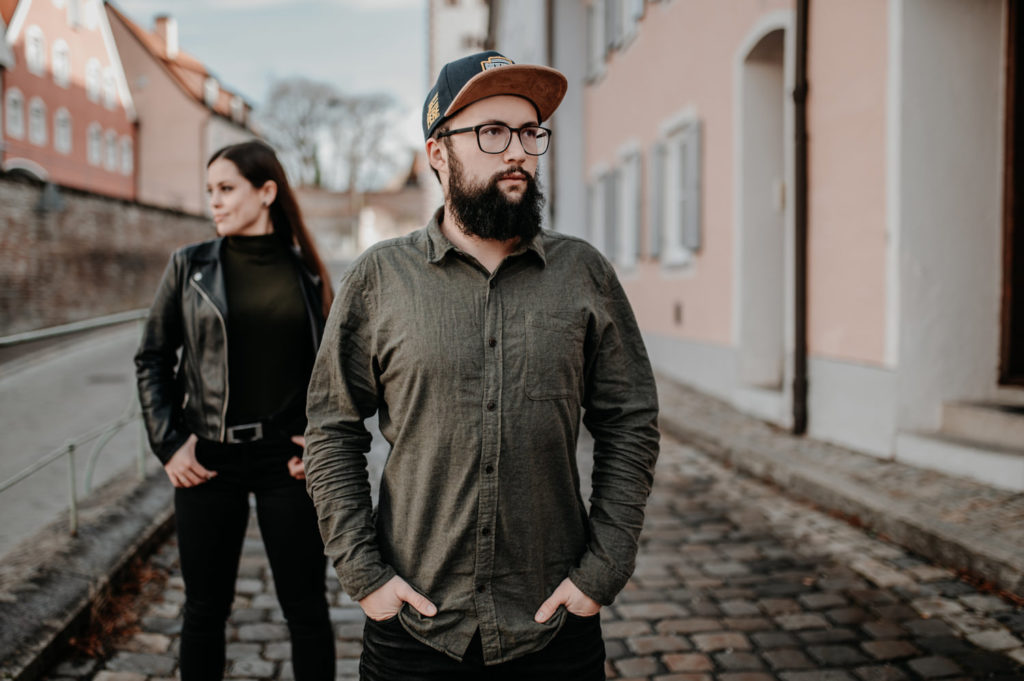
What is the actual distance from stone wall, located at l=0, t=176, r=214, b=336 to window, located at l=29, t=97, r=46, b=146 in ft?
30.1

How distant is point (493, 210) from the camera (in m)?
1.83

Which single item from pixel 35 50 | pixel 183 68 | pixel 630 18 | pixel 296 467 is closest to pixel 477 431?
pixel 296 467

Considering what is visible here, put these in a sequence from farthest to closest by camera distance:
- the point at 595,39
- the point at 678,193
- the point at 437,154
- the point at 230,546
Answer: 1. the point at 595,39
2. the point at 678,193
3. the point at 230,546
4. the point at 437,154

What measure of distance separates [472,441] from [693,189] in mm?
9144

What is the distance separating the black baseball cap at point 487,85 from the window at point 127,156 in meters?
43.4

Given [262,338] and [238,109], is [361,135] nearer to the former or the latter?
[238,109]

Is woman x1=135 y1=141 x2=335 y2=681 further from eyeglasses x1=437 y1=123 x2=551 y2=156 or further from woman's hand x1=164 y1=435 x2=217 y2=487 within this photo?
eyeglasses x1=437 y1=123 x2=551 y2=156

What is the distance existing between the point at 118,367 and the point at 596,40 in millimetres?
10282

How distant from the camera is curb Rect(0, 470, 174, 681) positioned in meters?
3.26

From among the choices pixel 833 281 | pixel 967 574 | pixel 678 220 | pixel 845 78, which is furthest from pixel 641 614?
pixel 678 220

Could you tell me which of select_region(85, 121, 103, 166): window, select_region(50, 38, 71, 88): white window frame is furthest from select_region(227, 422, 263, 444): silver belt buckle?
select_region(85, 121, 103, 166): window

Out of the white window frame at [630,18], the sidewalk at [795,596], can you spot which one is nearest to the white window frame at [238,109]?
the white window frame at [630,18]

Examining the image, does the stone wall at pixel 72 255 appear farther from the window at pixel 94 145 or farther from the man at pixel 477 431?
the man at pixel 477 431

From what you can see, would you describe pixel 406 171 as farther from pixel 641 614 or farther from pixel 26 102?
pixel 641 614
